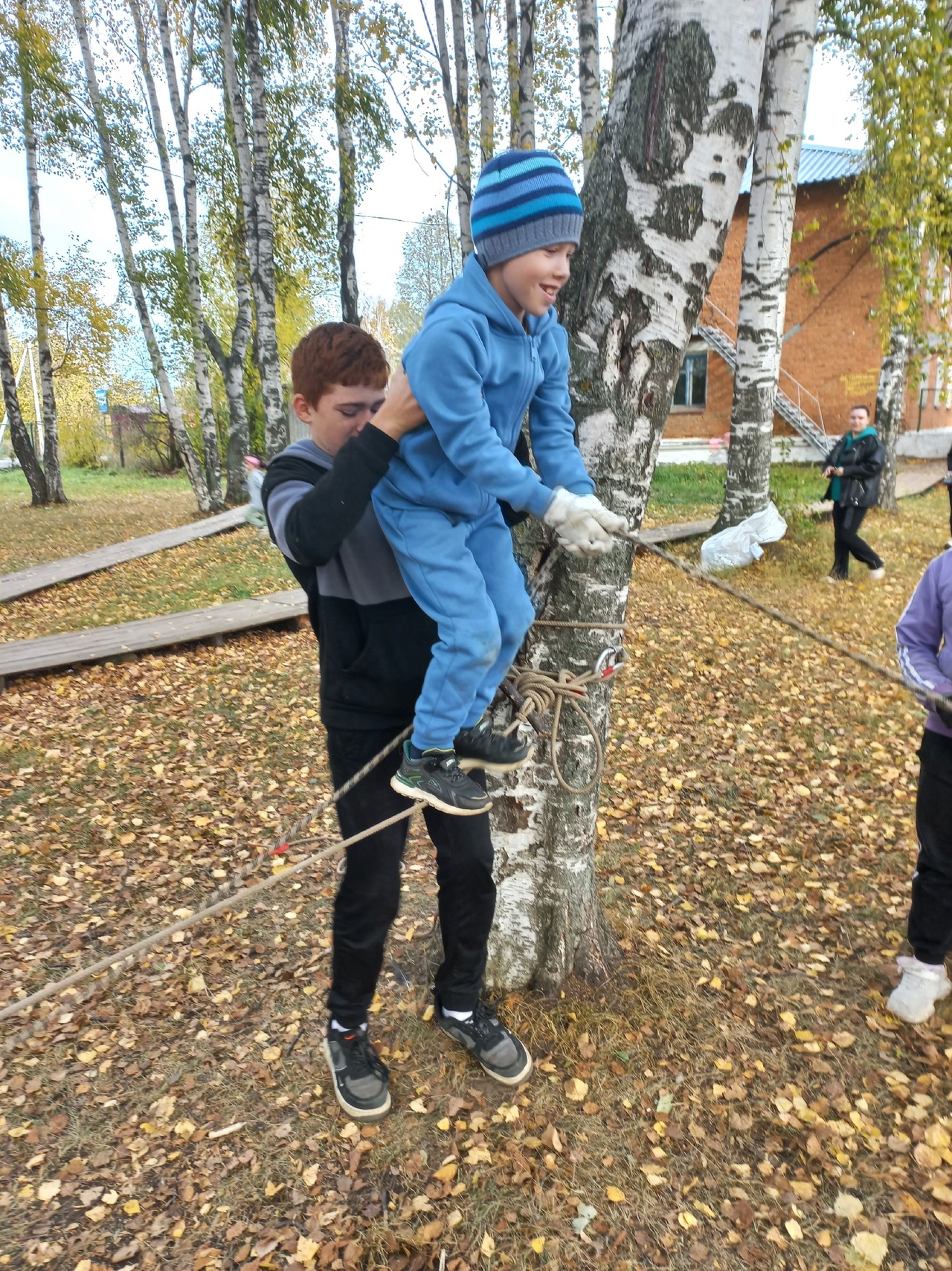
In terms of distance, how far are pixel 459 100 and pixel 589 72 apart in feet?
12.2

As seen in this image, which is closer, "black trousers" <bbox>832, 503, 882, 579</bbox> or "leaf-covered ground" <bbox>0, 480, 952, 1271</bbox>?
"leaf-covered ground" <bbox>0, 480, 952, 1271</bbox>

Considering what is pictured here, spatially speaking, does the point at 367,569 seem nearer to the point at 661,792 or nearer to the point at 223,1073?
the point at 223,1073

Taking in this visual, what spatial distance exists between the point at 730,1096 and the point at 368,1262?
1.14m

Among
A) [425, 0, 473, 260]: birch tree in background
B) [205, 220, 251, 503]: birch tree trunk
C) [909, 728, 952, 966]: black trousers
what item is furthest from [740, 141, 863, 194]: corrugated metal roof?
[909, 728, 952, 966]: black trousers

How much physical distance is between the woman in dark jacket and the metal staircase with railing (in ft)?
32.6

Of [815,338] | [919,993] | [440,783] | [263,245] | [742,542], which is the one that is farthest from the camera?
[815,338]

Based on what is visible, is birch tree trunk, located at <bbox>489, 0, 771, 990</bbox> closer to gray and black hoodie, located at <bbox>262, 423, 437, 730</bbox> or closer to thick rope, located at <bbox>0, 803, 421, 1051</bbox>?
gray and black hoodie, located at <bbox>262, 423, 437, 730</bbox>

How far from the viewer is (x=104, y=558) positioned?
11328mm

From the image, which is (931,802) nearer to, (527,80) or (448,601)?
(448,601)

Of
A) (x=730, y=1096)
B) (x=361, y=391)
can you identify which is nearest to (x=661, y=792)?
(x=730, y=1096)

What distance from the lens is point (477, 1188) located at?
216 centimetres

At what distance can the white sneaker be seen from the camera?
267cm

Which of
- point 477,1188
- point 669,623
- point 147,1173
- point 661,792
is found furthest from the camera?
point 669,623

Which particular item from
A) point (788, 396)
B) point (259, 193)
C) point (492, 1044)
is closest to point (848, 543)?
point (492, 1044)
